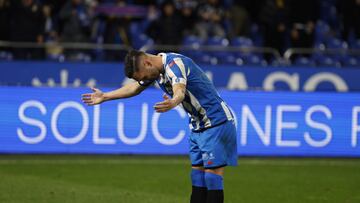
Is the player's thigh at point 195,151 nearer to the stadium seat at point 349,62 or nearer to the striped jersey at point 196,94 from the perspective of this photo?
the striped jersey at point 196,94

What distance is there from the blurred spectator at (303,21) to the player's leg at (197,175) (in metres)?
12.5

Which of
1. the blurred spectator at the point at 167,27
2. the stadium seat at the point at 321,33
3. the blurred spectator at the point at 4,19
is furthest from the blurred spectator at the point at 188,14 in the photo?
the blurred spectator at the point at 4,19

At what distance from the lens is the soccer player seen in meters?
7.57

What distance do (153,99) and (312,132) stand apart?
298 centimetres

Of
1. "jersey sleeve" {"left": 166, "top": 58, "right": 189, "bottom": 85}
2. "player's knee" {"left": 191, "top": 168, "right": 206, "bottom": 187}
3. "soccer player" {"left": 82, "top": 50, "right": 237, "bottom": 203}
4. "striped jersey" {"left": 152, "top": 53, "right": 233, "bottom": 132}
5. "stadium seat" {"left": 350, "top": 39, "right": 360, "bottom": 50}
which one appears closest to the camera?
"jersey sleeve" {"left": 166, "top": 58, "right": 189, "bottom": 85}

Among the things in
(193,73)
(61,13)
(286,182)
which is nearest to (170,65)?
(193,73)

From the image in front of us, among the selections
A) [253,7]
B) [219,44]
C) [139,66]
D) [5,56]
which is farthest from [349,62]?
[139,66]

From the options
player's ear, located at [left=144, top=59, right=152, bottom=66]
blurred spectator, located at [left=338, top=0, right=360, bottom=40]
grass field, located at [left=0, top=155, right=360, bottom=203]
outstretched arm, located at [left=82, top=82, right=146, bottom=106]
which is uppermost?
blurred spectator, located at [left=338, top=0, right=360, bottom=40]

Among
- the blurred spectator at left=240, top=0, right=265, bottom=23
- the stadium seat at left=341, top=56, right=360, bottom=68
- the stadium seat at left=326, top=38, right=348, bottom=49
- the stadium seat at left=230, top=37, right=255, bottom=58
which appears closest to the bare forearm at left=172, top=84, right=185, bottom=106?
the stadium seat at left=230, top=37, right=255, bottom=58

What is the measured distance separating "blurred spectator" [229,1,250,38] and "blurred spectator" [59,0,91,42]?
3.74 m

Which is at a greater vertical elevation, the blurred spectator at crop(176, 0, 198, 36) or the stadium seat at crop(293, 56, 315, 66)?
the blurred spectator at crop(176, 0, 198, 36)

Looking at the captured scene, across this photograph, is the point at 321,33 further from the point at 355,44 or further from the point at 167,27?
the point at 167,27

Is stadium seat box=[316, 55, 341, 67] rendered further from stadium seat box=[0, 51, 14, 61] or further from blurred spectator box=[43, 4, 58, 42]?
stadium seat box=[0, 51, 14, 61]

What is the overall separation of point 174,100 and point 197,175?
129 cm
